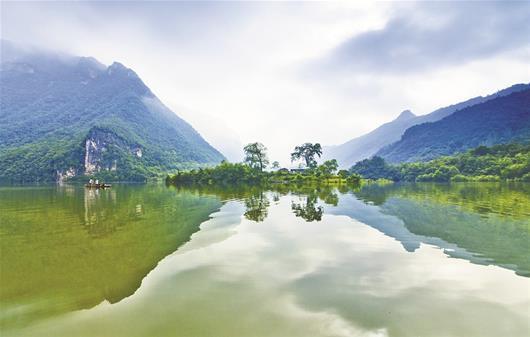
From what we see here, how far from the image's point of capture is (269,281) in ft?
40.7

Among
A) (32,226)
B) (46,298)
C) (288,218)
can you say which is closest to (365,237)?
(288,218)

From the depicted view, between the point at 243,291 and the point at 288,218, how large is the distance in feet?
59.7

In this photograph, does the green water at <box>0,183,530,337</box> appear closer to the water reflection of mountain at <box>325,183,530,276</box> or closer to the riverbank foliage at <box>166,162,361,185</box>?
the water reflection of mountain at <box>325,183,530,276</box>

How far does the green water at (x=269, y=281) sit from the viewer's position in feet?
29.1

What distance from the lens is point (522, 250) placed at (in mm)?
16391

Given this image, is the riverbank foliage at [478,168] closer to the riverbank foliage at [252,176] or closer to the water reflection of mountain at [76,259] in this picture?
the riverbank foliage at [252,176]

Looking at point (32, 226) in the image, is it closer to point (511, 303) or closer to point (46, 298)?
point (46, 298)

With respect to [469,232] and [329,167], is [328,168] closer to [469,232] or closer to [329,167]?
[329,167]

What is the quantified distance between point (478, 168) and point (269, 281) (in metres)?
182

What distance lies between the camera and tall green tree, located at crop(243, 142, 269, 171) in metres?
146

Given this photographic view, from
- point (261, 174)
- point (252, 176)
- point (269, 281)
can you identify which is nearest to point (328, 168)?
point (261, 174)

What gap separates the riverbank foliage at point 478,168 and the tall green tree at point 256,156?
83595 millimetres

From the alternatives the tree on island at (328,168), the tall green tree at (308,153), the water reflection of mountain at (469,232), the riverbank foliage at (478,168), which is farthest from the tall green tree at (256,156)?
the water reflection of mountain at (469,232)

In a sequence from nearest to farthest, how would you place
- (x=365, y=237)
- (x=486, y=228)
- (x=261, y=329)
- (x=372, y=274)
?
(x=261, y=329) → (x=372, y=274) → (x=365, y=237) → (x=486, y=228)
